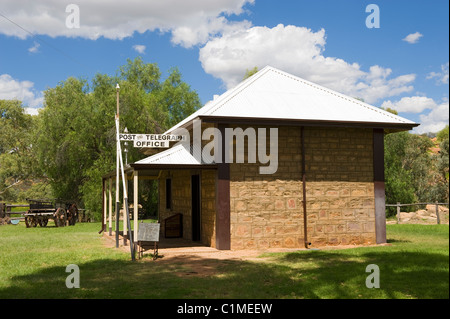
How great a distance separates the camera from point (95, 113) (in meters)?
30.4

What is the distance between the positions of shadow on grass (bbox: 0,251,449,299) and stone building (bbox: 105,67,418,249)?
2.56 m

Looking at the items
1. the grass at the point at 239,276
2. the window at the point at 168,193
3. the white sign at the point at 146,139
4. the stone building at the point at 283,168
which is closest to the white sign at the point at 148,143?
the white sign at the point at 146,139

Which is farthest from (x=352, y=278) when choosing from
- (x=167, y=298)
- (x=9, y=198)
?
(x=9, y=198)

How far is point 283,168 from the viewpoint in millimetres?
14539

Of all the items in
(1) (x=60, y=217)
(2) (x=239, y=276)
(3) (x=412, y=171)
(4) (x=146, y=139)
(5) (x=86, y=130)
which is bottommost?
(2) (x=239, y=276)

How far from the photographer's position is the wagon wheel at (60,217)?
25.6 metres

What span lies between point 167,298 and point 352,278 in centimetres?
349

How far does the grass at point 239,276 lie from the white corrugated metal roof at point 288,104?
427 cm

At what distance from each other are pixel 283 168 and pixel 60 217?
15.9 m

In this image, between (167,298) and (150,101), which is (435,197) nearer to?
(150,101)

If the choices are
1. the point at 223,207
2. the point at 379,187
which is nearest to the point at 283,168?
the point at 223,207

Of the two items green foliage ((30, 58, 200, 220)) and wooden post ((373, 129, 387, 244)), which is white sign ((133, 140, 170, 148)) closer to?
wooden post ((373, 129, 387, 244))

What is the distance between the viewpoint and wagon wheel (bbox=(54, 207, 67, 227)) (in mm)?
25625

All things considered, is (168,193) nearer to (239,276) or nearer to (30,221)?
(30,221)
